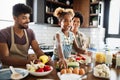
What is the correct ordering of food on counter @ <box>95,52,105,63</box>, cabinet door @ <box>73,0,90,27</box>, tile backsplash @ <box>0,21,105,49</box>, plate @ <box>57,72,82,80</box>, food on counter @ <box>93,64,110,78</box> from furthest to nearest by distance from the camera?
cabinet door @ <box>73,0,90,27</box>, tile backsplash @ <box>0,21,105,49</box>, food on counter @ <box>95,52,105,63</box>, food on counter @ <box>93,64,110,78</box>, plate @ <box>57,72,82,80</box>

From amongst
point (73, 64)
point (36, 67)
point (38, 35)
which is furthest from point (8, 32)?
point (38, 35)

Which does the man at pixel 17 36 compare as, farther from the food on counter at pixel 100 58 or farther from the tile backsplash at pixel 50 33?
the tile backsplash at pixel 50 33

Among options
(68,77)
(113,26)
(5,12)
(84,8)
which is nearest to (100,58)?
(68,77)

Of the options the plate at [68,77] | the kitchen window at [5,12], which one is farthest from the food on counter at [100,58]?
the kitchen window at [5,12]

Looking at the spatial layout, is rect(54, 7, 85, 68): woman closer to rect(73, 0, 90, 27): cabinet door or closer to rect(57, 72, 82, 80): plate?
rect(57, 72, 82, 80): plate

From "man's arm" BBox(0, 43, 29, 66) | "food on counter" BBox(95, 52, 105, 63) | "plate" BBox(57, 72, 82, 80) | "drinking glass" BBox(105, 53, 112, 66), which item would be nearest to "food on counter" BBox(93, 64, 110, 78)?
"plate" BBox(57, 72, 82, 80)

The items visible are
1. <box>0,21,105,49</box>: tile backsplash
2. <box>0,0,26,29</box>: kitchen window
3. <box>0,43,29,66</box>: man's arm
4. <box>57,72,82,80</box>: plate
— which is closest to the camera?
<box>57,72,82,80</box>: plate

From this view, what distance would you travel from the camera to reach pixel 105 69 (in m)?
1.31

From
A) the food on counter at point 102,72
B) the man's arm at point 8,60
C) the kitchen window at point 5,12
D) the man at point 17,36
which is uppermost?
the kitchen window at point 5,12

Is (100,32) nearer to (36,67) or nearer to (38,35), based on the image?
(38,35)

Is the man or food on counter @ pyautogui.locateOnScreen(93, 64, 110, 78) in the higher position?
the man

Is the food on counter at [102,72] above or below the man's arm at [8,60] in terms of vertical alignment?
below

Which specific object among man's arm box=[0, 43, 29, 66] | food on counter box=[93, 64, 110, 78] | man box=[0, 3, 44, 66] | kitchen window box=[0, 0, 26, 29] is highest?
kitchen window box=[0, 0, 26, 29]

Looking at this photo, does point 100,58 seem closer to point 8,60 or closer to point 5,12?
point 8,60
